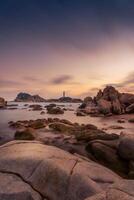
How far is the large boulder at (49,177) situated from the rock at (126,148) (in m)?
5.79

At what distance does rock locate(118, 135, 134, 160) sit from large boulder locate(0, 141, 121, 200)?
5789 millimetres

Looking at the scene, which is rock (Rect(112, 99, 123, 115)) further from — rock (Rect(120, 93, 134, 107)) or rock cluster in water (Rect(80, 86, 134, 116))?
rock (Rect(120, 93, 134, 107))

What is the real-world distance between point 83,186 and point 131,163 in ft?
23.0

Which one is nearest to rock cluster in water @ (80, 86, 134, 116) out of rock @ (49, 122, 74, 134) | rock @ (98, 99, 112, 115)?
rock @ (98, 99, 112, 115)

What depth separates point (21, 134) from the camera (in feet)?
77.0

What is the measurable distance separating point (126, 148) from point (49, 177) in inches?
313

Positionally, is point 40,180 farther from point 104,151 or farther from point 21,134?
point 21,134

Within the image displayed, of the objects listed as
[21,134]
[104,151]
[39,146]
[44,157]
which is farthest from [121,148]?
[21,134]

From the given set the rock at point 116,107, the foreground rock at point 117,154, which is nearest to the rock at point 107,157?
the foreground rock at point 117,154

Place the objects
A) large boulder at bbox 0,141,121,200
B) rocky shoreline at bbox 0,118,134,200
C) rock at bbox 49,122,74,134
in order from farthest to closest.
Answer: rock at bbox 49,122,74,134 → large boulder at bbox 0,141,121,200 → rocky shoreline at bbox 0,118,134,200

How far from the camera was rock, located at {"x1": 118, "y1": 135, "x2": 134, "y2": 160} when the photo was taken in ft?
51.5

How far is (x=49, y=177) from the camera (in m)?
9.16

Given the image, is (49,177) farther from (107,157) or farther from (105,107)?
(105,107)

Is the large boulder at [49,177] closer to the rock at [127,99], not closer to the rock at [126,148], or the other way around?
the rock at [126,148]
